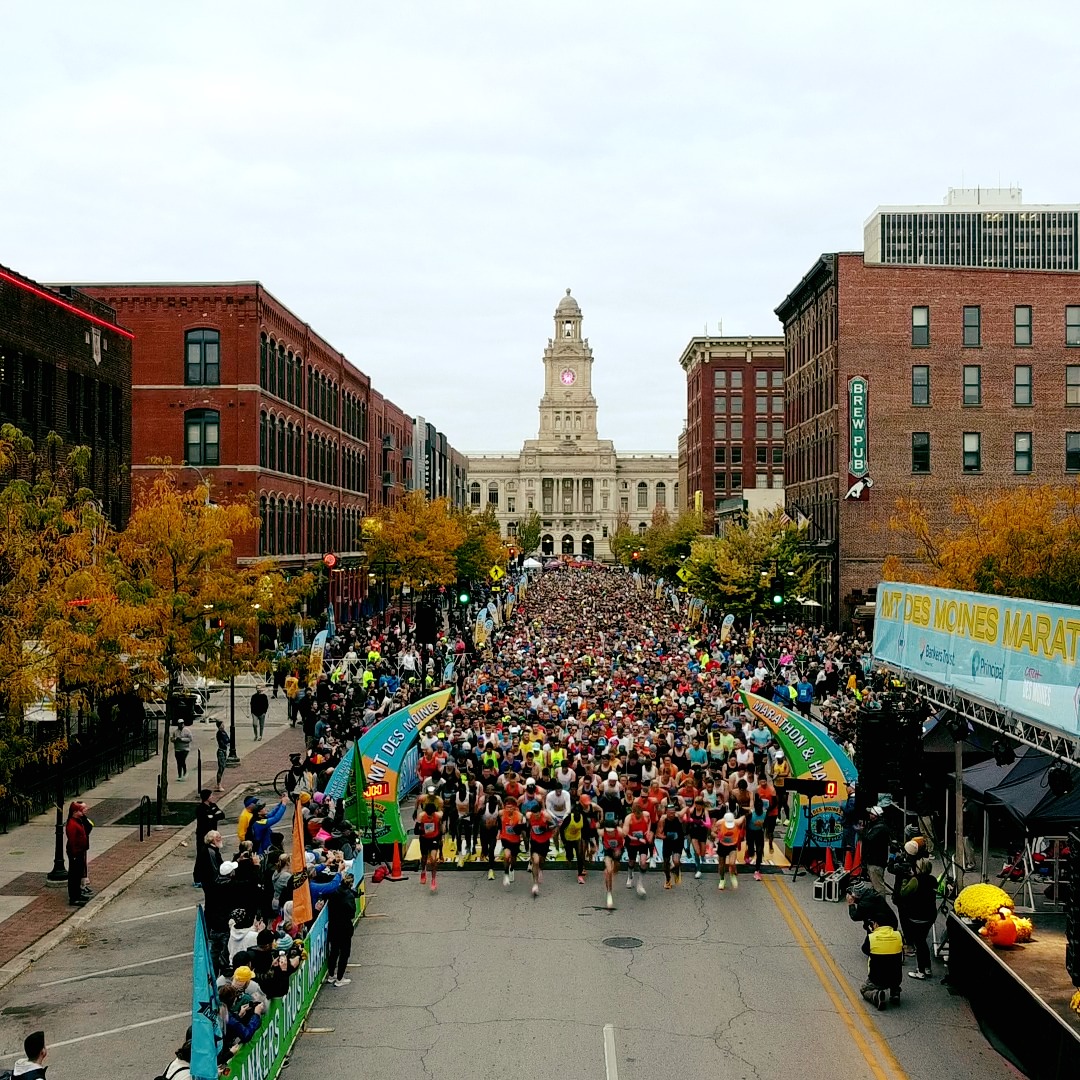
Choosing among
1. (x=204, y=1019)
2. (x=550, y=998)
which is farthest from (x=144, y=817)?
(x=204, y=1019)

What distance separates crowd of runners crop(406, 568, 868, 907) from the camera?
18328 millimetres

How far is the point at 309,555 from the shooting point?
56.2 meters

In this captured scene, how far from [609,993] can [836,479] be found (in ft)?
163

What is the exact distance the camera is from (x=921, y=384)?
5947cm

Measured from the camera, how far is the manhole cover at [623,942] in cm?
1532

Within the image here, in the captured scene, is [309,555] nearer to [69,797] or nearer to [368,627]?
[368,627]

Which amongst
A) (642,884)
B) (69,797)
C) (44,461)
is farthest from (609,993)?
(44,461)

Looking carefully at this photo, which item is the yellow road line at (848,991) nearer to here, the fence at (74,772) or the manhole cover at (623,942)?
the manhole cover at (623,942)

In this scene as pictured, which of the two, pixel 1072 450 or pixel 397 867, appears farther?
pixel 1072 450

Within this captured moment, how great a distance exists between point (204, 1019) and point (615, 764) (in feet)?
38.8

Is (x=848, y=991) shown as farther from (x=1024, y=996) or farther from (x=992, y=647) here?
(x=992, y=647)

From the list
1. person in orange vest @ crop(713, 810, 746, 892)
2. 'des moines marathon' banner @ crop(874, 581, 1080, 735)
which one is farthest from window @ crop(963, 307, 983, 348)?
person in orange vest @ crop(713, 810, 746, 892)

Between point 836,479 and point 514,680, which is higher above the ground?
point 836,479

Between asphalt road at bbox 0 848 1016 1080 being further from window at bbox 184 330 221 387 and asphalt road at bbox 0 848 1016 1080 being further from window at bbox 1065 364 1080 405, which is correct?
window at bbox 1065 364 1080 405
